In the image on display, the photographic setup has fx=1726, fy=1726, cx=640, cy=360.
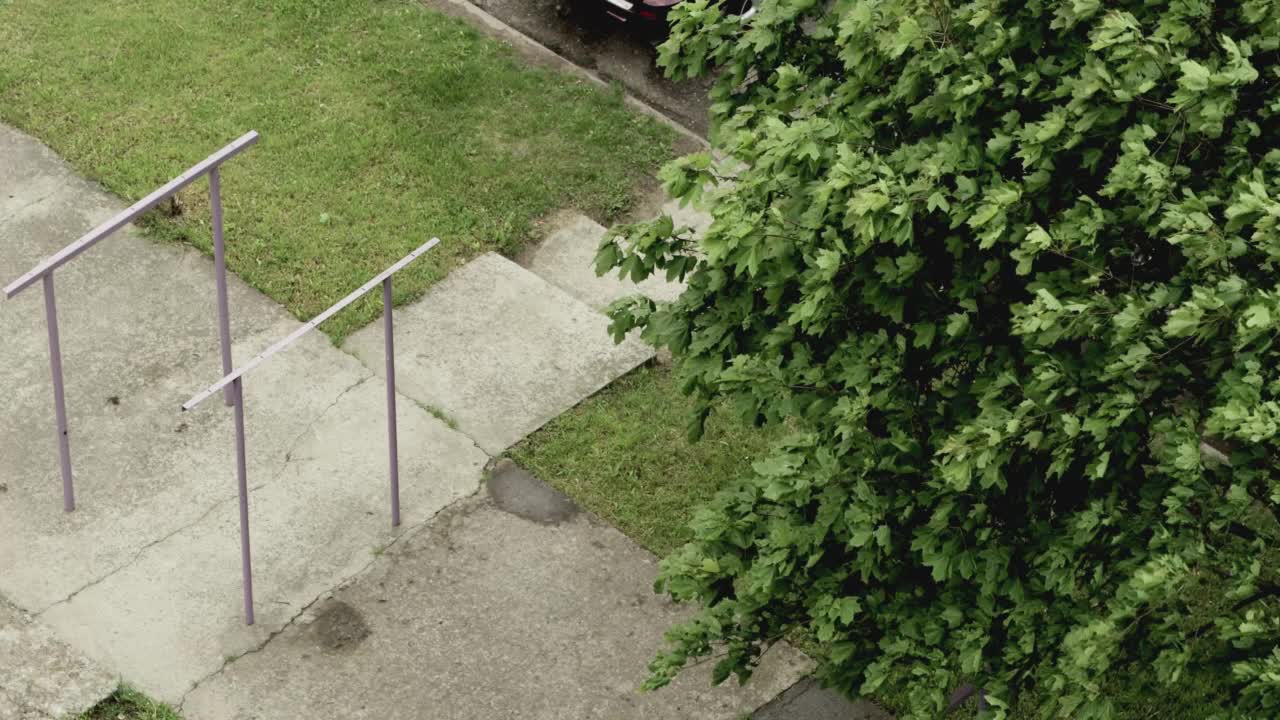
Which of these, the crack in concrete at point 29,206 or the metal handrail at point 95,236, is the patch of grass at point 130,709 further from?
the crack in concrete at point 29,206

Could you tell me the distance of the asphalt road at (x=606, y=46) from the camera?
14.6 meters

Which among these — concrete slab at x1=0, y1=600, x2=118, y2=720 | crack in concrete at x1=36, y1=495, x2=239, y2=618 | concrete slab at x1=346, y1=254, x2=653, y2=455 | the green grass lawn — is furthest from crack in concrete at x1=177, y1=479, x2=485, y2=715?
the green grass lawn

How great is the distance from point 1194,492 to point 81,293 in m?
8.04

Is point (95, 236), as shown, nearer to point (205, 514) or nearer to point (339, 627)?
point (205, 514)

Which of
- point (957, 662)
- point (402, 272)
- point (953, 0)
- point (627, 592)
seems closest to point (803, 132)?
point (953, 0)

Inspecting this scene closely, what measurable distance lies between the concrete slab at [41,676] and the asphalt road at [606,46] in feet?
22.8

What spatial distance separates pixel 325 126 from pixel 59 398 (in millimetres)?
4501

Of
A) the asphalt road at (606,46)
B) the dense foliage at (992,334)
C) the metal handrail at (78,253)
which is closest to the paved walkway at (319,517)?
the metal handrail at (78,253)

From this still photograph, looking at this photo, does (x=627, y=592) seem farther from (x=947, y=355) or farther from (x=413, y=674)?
(x=947, y=355)

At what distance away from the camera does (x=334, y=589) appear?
32.7ft

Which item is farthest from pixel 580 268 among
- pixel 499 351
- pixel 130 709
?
pixel 130 709

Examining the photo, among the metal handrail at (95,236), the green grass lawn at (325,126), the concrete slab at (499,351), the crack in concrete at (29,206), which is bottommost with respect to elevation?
the concrete slab at (499,351)

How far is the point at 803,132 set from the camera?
6.98 meters

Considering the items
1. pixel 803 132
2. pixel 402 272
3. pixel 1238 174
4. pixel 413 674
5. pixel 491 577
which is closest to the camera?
pixel 1238 174
